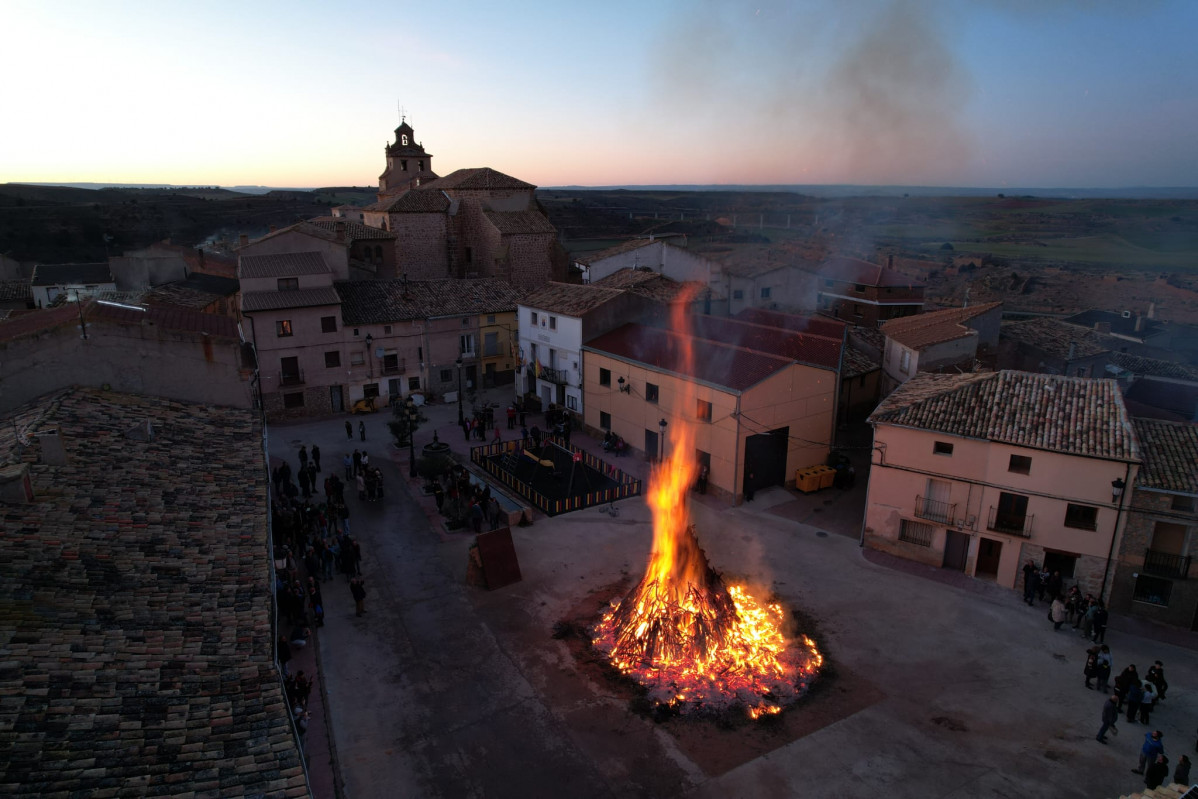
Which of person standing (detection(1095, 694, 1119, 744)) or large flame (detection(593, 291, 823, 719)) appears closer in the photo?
person standing (detection(1095, 694, 1119, 744))

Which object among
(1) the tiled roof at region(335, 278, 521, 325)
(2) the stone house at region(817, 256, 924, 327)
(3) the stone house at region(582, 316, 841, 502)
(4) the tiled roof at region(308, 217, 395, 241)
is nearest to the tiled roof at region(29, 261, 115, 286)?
(4) the tiled roof at region(308, 217, 395, 241)

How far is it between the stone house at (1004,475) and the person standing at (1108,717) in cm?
530

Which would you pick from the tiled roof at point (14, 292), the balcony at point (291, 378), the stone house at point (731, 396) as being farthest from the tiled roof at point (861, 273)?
the tiled roof at point (14, 292)

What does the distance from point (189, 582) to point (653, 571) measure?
10176 mm

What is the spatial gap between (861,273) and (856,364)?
635 inches

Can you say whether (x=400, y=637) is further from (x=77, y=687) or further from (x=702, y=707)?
(x=77, y=687)

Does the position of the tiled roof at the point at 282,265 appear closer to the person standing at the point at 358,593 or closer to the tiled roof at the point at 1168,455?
the person standing at the point at 358,593

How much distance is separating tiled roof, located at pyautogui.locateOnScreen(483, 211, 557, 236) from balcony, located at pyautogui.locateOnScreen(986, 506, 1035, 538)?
35245 millimetres

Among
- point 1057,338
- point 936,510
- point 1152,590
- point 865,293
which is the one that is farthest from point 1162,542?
point 865,293

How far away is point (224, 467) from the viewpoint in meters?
16.6

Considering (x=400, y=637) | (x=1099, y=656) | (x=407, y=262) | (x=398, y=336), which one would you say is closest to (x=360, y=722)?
(x=400, y=637)

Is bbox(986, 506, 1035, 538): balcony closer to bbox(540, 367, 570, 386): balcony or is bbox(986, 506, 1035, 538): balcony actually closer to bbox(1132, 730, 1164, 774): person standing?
bbox(1132, 730, 1164, 774): person standing

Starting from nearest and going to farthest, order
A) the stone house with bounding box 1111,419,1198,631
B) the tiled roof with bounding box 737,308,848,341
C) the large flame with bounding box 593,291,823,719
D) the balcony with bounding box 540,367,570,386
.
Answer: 1. the large flame with bounding box 593,291,823,719
2. the stone house with bounding box 1111,419,1198,631
3. the tiled roof with bounding box 737,308,848,341
4. the balcony with bounding box 540,367,570,386

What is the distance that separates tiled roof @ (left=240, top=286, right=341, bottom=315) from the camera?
32.1m
